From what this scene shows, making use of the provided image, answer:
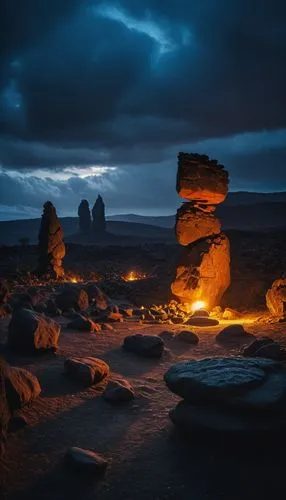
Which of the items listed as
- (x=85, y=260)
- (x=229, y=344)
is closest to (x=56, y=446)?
(x=229, y=344)

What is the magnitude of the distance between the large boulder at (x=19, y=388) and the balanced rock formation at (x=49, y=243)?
69.3ft

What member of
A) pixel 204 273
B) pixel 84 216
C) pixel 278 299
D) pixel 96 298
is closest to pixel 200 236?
pixel 204 273

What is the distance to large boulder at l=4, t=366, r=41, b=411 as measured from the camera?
4988mm

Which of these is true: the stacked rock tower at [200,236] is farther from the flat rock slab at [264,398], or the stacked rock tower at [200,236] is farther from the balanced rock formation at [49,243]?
the balanced rock formation at [49,243]

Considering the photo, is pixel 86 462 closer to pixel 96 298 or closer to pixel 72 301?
pixel 72 301

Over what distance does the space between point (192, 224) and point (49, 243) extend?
1324cm

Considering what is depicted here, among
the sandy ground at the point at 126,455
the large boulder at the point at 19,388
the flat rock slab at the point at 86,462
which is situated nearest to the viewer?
the sandy ground at the point at 126,455

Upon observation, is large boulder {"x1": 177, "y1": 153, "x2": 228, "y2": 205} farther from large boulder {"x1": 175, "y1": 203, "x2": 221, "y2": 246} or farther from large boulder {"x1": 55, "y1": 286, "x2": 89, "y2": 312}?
large boulder {"x1": 55, "y1": 286, "x2": 89, "y2": 312}

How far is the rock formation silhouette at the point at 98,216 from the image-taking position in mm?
88787

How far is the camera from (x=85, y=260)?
144 feet

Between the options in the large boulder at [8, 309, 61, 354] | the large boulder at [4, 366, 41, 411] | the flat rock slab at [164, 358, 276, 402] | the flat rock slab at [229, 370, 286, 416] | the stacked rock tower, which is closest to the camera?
the flat rock slab at [229, 370, 286, 416]

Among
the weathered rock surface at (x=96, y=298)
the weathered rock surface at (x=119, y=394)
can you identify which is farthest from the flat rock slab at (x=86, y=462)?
the weathered rock surface at (x=96, y=298)

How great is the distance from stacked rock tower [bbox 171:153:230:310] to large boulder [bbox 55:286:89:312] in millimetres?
4104

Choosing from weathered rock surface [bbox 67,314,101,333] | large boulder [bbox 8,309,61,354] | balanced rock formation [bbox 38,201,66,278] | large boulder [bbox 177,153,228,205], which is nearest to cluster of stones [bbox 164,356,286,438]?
large boulder [bbox 8,309,61,354]
